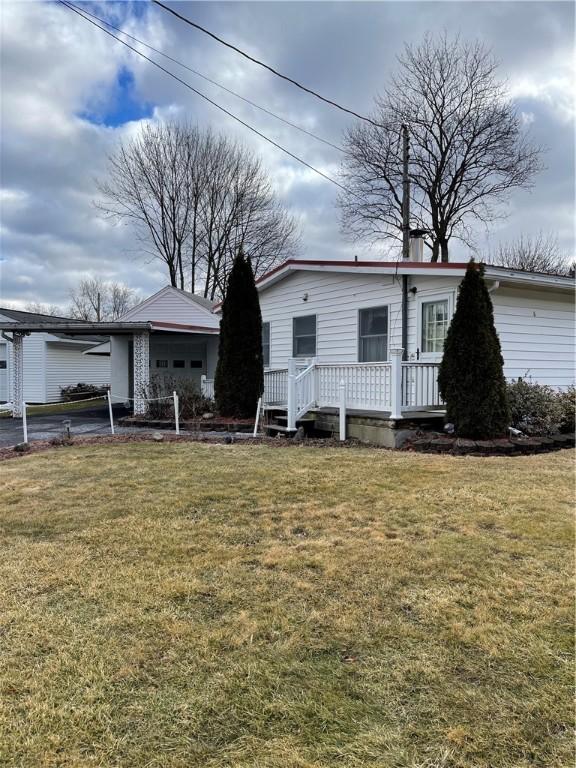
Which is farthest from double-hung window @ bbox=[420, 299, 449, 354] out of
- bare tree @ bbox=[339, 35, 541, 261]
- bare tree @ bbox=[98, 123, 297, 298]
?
bare tree @ bbox=[98, 123, 297, 298]

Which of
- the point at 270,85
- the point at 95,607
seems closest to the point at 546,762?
the point at 95,607

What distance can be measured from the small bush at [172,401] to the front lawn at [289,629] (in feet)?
24.2

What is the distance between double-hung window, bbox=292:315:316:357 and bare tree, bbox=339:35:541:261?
44.6 feet

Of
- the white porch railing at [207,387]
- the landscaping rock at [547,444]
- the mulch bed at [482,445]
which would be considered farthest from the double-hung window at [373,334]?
the white porch railing at [207,387]

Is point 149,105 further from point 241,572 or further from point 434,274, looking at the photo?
point 241,572

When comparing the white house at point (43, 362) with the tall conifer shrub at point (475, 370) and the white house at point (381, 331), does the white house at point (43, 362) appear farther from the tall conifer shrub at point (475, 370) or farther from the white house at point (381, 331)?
the tall conifer shrub at point (475, 370)

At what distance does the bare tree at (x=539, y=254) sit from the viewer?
93.5ft

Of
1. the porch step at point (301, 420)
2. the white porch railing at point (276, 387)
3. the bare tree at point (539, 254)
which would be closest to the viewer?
the porch step at point (301, 420)

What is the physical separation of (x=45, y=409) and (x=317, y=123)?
1359cm

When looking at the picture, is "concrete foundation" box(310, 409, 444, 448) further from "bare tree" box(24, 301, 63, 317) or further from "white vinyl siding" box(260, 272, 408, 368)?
"bare tree" box(24, 301, 63, 317)

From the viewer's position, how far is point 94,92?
10219mm

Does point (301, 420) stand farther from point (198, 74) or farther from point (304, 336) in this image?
point (198, 74)

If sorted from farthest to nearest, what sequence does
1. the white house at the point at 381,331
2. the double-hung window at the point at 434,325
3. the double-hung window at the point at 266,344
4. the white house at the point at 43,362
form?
the white house at the point at 43,362 → the double-hung window at the point at 266,344 → the double-hung window at the point at 434,325 → the white house at the point at 381,331

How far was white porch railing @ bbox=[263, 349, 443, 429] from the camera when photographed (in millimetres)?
8195
